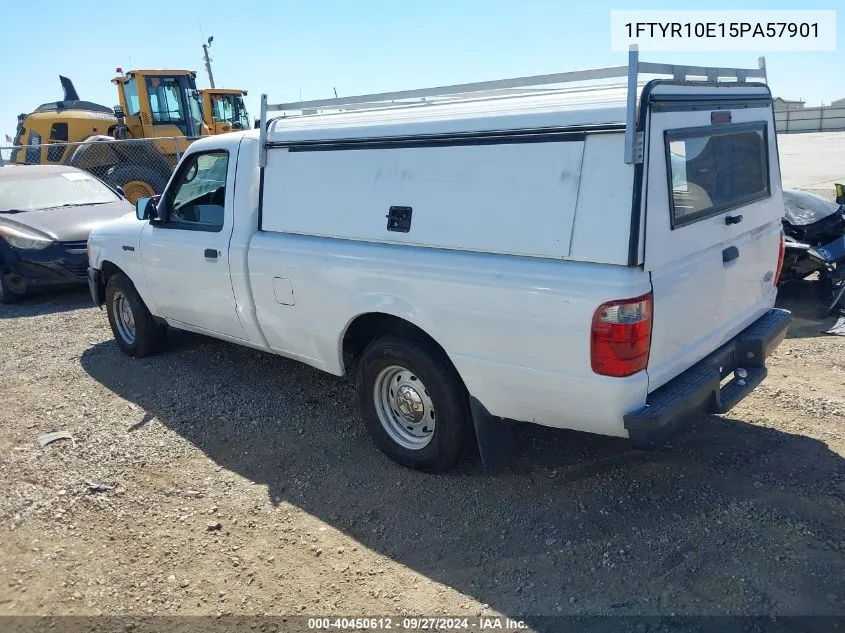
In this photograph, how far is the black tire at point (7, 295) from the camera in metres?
8.71

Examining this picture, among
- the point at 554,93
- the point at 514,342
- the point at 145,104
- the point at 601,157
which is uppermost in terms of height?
the point at 145,104

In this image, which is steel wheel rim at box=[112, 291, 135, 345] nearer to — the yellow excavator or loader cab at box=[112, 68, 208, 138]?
the yellow excavator

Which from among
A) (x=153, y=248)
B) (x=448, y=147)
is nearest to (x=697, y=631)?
(x=448, y=147)

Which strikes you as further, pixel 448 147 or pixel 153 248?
pixel 153 248

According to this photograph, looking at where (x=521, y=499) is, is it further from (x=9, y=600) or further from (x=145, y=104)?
(x=145, y=104)

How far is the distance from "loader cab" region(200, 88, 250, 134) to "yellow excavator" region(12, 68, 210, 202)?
0.53 m

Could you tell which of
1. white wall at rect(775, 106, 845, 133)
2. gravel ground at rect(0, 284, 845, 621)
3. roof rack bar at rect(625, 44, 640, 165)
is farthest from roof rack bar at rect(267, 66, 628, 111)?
white wall at rect(775, 106, 845, 133)

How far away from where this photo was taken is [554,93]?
130 inches

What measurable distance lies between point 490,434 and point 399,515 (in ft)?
Result: 2.18

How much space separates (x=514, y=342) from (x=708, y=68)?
70.5 inches

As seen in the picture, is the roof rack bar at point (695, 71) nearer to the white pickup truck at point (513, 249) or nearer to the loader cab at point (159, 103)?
the white pickup truck at point (513, 249)

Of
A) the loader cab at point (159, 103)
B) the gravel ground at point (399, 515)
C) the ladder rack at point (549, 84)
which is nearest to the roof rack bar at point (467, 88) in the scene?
the ladder rack at point (549, 84)

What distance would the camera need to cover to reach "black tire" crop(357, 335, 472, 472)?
3.62m

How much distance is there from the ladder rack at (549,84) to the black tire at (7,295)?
20.0 feet
